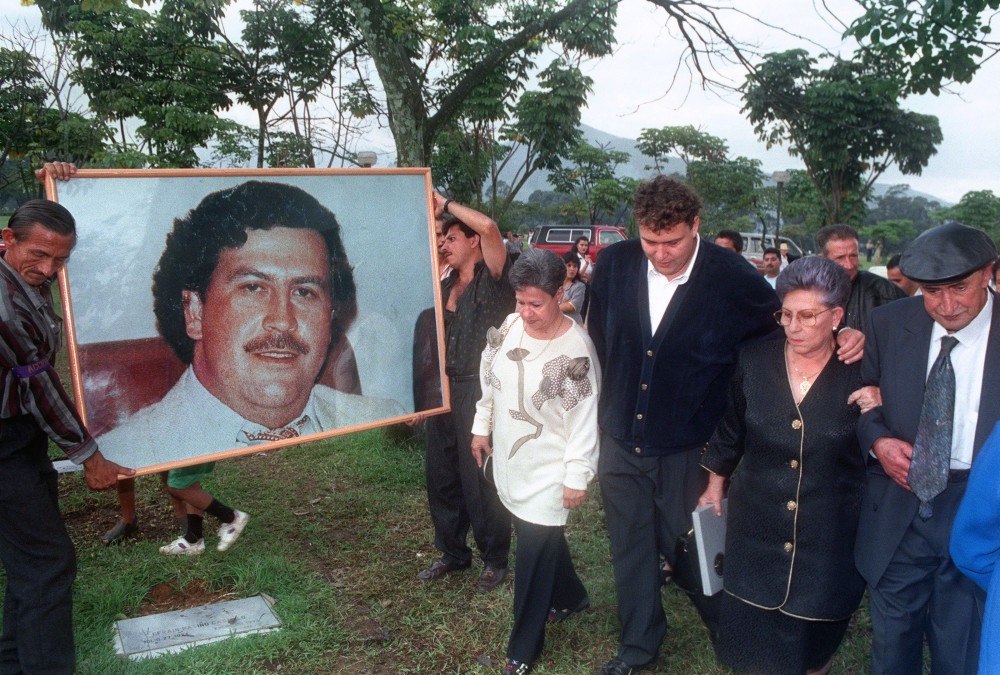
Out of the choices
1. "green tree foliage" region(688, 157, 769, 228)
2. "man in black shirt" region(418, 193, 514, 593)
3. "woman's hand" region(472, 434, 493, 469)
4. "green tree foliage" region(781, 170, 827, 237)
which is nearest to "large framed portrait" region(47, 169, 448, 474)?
"man in black shirt" region(418, 193, 514, 593)

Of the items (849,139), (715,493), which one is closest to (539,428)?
(715,493)

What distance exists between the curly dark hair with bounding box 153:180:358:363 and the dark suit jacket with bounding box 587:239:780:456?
1626mm

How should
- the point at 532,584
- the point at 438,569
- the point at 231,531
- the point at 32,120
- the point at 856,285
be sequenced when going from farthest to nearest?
the point at 32,120, the point at 231,531, the point at 856,285, the point at 438,569, the point at 532,584

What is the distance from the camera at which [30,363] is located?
286 cm

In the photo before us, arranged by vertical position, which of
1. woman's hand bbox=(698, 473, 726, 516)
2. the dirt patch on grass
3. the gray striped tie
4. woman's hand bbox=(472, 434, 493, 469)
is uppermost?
the gray striped tie

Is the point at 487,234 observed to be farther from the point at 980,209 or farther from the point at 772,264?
the point at 980,209

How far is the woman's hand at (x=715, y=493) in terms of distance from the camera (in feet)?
10.4

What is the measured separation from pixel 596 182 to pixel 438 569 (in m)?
36.6

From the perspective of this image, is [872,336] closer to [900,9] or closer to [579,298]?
[900,9]

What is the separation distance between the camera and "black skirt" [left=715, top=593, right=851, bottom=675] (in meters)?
2.95

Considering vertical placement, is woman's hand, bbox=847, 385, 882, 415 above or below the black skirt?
above

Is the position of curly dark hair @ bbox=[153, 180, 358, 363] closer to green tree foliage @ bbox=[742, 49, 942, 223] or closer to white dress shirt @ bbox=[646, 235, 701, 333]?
white dress shirt @ bbox=[646, 235, 701, 333]

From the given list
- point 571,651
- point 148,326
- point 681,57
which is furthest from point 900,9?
point 148,326

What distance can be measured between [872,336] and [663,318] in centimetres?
77
